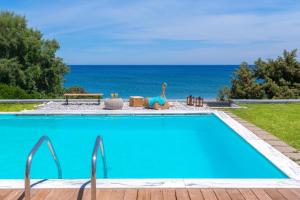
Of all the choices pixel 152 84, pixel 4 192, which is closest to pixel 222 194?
pixel 4 192

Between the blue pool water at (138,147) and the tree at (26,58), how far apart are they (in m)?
11.2

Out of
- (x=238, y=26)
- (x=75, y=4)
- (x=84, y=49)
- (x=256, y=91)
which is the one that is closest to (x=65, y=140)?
(x=256, y=91)

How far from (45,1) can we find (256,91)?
16.0 meters

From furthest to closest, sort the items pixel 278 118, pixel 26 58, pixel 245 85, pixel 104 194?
pixel 26 58
pixel 245 85
pixel 278 118
pixel 104 194

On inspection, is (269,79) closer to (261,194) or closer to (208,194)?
(261,194)

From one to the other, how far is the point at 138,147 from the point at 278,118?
5180mm

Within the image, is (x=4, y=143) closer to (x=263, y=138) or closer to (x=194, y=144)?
(x=194, y=144)

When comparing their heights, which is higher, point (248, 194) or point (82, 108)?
point (82, 108)

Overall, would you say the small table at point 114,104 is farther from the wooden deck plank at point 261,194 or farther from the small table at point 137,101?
the wooden deck plank at point 261,194

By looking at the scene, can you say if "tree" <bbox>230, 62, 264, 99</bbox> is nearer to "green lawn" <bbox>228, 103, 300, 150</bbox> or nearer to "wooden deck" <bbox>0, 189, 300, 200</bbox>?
"green lawn" <bbox>228, 103, 300, 150</bbox>

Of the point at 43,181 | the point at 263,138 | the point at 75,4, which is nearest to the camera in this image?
the point at 43,181

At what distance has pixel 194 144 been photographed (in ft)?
33.6

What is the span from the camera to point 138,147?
10.0m

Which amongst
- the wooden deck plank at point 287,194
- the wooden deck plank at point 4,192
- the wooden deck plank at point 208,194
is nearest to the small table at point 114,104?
the wooden deck plank at point 4,192
